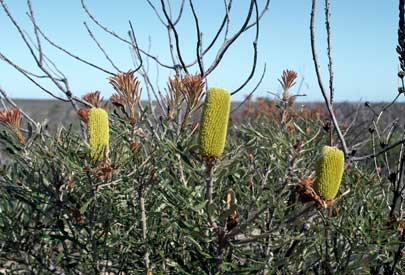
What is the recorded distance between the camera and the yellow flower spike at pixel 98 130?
1007 mm

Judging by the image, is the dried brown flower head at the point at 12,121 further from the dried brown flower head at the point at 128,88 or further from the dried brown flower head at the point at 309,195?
the dried brown flower head at the point at 309,195

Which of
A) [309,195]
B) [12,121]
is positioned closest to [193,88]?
[309,195]

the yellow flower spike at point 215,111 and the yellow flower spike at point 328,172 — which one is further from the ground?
the yellow flower spike at point 215,111

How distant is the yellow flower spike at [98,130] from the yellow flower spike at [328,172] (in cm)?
40

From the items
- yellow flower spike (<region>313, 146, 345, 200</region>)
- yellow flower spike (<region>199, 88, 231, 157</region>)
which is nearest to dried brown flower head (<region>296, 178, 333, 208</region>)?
yellow flower spike (<region>313, 146, 345, 200</region>)

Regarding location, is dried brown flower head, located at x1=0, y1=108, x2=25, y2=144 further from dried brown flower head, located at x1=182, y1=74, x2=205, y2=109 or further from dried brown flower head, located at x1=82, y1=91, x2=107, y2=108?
dried brown flower head, located at x1=182, y1=74, x2=205, y2=109

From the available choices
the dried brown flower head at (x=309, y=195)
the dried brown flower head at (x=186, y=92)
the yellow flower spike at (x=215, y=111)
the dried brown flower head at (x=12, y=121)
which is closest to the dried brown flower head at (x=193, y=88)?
the dried brown flower head at (x=186, y=92)

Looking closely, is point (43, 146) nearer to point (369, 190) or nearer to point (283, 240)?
point (283, 240)

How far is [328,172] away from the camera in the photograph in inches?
37.7

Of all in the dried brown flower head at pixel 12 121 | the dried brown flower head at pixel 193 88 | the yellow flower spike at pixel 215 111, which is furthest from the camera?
the dried brown flower head at pixel 12 121

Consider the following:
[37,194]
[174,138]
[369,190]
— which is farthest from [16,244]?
[369,190]

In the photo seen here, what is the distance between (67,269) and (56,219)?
212 mm

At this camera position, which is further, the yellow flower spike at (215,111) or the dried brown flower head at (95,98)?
the dried brown flower head at (95,98)

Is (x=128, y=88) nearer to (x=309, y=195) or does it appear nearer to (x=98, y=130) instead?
(x=98, y=130)
